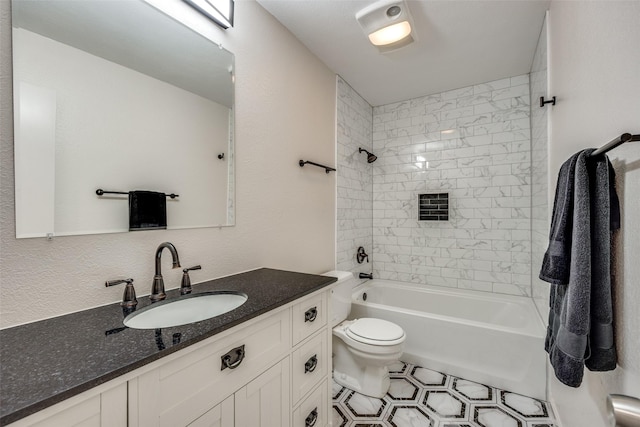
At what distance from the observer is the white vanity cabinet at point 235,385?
64 centimetres

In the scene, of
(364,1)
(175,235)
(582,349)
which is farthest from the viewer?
(364,1)

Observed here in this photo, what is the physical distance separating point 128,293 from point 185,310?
23cm

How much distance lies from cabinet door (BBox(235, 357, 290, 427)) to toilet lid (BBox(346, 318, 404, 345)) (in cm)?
84

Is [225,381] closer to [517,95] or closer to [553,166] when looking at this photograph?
[553,166]

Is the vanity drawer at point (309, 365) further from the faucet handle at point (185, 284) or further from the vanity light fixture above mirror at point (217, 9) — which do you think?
the vanity light fixture above mirror at point (217, 9)

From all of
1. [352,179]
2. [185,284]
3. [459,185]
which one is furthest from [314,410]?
[459,185]

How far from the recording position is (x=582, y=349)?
2.65ft

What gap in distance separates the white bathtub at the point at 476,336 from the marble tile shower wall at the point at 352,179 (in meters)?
0.48

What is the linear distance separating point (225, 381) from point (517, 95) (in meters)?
3.23

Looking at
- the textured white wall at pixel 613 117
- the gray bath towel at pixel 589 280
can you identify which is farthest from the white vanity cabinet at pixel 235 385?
the textured white wall at pixel 613 117

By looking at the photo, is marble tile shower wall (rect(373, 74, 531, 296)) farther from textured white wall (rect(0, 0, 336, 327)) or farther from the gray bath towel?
the gray bath towel

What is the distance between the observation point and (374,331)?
6.35 ft

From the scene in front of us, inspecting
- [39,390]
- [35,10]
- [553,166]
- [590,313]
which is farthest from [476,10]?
[39,390]

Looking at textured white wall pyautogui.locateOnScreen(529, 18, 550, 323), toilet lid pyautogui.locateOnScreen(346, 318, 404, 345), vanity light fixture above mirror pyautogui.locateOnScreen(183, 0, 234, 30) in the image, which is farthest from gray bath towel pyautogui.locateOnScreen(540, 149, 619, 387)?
vanity light fixture above mirror pyautogui.locateOnScreen(183, 0, 234, 30)
